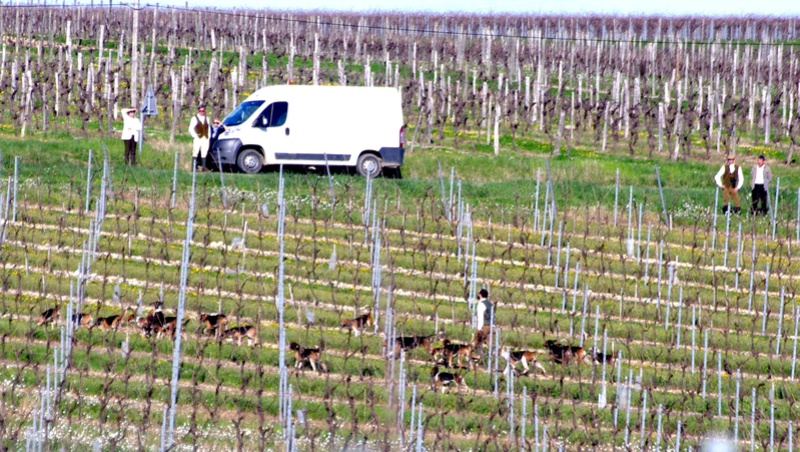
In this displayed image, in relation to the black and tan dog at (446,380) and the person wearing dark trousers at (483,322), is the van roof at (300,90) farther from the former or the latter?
the black and tan dog at (446,380)

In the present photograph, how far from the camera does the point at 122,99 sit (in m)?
33.8

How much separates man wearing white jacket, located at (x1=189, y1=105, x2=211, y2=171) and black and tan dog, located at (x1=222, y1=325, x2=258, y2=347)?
306 inches

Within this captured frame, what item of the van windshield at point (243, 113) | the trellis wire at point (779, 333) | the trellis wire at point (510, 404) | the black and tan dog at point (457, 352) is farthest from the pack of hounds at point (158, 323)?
the van windshield at point (243, 113)

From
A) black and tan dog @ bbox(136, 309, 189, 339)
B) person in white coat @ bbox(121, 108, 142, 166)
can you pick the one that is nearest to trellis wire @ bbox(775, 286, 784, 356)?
black and tan dog @ bbox(136, 309, 189, 339)

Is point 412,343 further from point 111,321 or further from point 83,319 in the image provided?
point 83,319

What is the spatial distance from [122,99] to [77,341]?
783 inches

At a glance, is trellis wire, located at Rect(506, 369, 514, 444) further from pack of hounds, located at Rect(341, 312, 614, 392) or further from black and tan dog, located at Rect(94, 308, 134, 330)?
black and tan dog, located at Rect(94, 308, 134, 330)

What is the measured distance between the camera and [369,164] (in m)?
24.0

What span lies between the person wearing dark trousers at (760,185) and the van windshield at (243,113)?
8386 millimetres

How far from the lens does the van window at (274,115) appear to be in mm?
23953

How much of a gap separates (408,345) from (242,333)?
1.80 m

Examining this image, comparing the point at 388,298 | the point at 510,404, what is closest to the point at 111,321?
the point at 510,404

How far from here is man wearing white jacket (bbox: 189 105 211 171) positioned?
74.1 feet

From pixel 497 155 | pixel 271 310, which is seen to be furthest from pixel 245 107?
pixel 271 310
